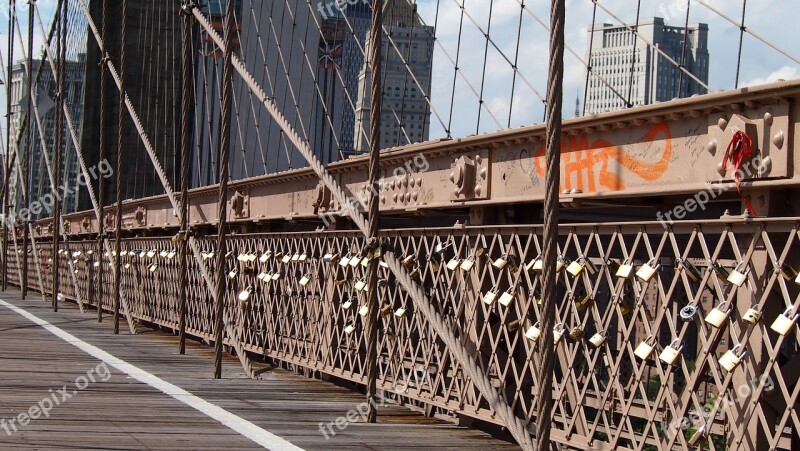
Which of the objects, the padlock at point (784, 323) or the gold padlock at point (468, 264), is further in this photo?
the gold padlock at point (468, 264)

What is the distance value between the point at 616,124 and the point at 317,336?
646 cm

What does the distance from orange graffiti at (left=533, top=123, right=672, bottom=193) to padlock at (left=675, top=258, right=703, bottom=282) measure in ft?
2.31

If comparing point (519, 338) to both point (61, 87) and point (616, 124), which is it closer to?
point (616, 124)

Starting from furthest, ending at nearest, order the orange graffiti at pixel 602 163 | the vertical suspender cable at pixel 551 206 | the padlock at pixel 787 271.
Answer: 1. the orange graffiti at pixel 602 163
2. the padlock at pixel 787 271
3. the vertical suspender cable at pixel 551 206

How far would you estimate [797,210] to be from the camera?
23.3 feet

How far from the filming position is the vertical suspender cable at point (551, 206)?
6.43 meters

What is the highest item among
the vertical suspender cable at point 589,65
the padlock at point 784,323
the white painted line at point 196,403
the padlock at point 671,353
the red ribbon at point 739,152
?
the vertical suspender cable at point 589,65

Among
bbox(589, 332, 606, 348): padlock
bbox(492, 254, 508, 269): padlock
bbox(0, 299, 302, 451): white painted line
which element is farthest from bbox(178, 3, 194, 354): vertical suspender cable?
bbox(589, 332, 606, 348): padlock

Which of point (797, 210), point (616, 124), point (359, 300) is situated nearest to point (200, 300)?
point (359, 300)

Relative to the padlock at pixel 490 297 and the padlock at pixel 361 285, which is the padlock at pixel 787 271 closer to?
the padlock at pixel 490 297

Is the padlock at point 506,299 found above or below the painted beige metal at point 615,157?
below

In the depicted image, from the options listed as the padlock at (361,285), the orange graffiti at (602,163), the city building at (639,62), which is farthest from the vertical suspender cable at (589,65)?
the padlock at (361,285)

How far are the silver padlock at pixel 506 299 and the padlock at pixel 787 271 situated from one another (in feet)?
9.49

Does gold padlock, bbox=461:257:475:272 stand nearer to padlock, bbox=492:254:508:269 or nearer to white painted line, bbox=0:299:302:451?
padlock, bbox=492:254:508:269
